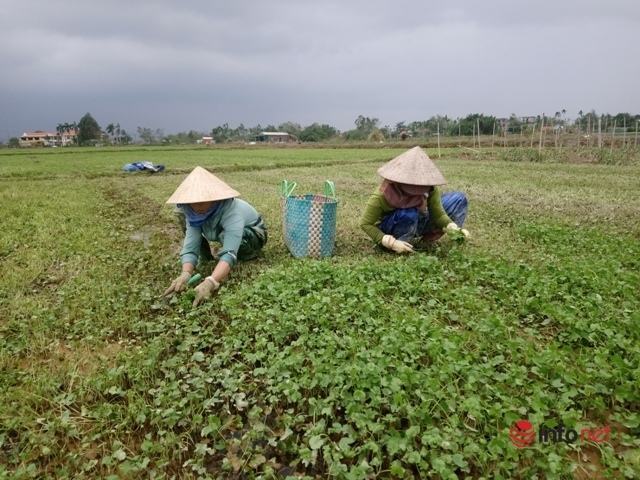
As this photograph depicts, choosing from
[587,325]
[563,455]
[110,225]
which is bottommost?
[563,455]

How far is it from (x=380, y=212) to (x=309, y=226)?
80cm

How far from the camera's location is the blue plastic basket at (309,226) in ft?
13.9

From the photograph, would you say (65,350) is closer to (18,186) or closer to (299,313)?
(299,313)

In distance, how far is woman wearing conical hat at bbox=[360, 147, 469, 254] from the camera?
13.5 feet

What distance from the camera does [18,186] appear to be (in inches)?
435

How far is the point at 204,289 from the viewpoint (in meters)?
3.27

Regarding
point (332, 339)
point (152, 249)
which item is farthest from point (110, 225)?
point (332, 339)

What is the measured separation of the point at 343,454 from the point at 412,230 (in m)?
2.94

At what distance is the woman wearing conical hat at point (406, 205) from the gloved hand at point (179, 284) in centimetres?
195

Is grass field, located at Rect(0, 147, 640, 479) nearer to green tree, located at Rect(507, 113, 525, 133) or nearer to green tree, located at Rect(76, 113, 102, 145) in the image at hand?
green tree, located at Rect(507, 113, 525, 133)

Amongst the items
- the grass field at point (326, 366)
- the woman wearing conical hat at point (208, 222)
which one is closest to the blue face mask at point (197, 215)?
the woman wearing conical hat at point (208, 222)

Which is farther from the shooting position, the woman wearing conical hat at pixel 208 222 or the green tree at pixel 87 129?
the green tree at pixel 87 129

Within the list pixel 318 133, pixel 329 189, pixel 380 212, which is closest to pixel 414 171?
pixel 380 212

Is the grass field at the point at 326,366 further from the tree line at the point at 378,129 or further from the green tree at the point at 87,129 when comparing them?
the green tree at the point at 87,129
